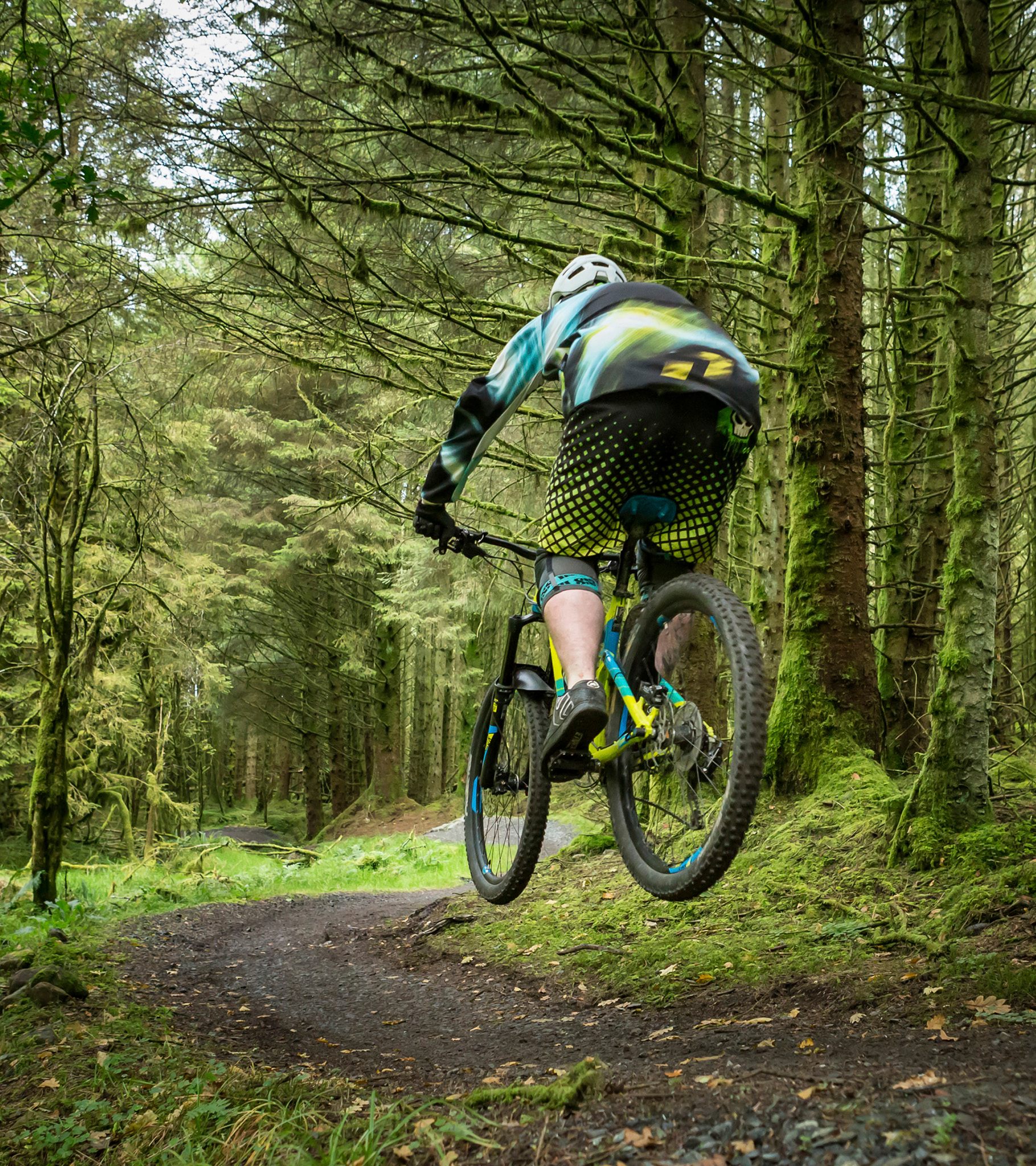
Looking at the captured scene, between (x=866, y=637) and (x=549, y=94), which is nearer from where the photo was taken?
(x=866, y=637)

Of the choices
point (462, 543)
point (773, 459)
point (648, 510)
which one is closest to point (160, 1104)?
point (462, 543)

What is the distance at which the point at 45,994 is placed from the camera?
13.9 feet

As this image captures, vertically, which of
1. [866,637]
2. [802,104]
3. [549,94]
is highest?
[549,94]

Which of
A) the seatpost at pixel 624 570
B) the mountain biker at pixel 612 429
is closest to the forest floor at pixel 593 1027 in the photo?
the mountain biker at pixel 612 429

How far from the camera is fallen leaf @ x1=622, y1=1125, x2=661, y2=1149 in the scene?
2098 millimetres

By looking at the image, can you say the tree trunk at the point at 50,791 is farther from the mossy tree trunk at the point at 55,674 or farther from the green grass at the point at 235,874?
the green grass at the point at 235,874

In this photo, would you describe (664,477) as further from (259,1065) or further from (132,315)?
(132,315)

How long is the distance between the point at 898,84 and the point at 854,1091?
10.2 ft

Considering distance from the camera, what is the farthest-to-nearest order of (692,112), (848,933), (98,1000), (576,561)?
1. (692,112)
2. (98,1000)
3. (848,933)
4. (576,561)

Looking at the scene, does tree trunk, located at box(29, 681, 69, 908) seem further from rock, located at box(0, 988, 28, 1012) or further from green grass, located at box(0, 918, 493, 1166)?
green grass, located at box(0, 918, 493, 1166)

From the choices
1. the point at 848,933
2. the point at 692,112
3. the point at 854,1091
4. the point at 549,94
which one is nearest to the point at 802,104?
the point at 692,112

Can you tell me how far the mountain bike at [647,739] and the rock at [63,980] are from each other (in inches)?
79.3

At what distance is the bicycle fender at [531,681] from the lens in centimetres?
393

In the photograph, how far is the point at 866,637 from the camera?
5.48 metres
